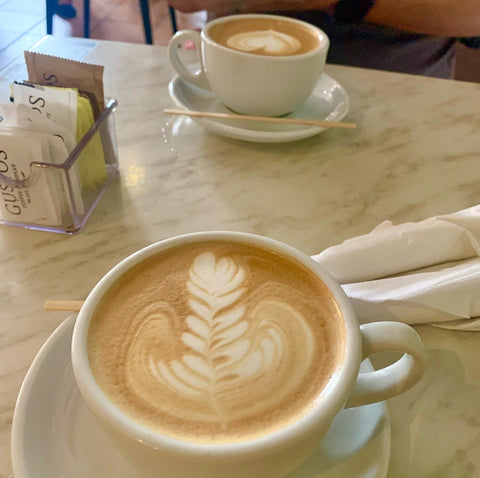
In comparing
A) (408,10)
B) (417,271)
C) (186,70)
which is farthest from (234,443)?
(408,10)

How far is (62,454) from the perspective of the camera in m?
0.40

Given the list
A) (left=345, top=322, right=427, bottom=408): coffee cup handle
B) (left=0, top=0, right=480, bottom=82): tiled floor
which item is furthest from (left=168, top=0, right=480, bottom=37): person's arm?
(left=0, top=0, right=480, bottom=82): tiled floor

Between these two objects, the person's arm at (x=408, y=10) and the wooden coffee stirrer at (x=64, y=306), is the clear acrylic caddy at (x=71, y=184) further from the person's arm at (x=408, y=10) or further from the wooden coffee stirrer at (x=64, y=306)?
the person's arm at (x=408, y=10)

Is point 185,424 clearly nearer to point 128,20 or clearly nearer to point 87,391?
point 87,391

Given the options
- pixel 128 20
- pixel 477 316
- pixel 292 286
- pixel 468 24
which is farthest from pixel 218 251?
pixel 128 20

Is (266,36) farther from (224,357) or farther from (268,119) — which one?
(224,357)

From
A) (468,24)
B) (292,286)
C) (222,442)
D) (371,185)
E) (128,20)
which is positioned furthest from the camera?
(128,20)

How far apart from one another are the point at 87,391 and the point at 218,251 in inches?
7.1

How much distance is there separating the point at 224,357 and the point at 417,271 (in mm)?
289

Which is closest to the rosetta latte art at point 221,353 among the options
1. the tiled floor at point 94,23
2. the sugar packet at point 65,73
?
the sugar packet at point 65,73

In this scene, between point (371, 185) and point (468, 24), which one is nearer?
point (371, 185)

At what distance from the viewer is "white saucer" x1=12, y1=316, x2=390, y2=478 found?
39cm

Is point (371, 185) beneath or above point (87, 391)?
beneath

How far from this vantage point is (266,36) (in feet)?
3.04
